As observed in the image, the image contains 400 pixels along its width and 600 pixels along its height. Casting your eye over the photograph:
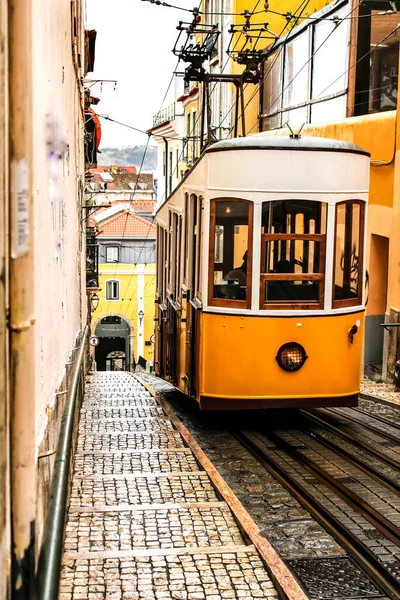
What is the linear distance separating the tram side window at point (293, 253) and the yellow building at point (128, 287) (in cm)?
4213

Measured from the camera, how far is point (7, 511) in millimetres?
2600

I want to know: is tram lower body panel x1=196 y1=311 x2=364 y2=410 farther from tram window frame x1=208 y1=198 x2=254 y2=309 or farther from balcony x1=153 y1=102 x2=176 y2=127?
balcony x1=153 y1=102 x2=176 y2=127

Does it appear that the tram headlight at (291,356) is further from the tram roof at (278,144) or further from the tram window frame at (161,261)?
the tram window frame at (161,261)

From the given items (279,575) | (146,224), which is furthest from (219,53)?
(279,575)

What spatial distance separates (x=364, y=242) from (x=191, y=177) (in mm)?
2122

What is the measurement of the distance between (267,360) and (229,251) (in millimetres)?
1132

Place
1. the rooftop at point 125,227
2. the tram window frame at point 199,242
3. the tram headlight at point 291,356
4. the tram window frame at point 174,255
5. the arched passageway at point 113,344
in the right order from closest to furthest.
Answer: the tram headlight at point 291,356 < the tram window frame at point 199,242 < the tram window frame at point 174,255 < the rooftop at point 125,227 < the arched passageway at point 113,344

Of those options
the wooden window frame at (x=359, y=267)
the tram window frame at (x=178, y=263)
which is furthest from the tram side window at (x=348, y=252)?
the tram window frame at (x=178, y=263)

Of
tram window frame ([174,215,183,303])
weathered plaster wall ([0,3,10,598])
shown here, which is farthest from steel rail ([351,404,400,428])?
weathered plaster wall ([0,3,10,598])

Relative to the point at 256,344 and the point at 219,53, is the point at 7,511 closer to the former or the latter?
the point at 256,344

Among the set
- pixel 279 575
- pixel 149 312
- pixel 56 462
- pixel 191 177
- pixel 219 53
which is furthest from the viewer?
pixel 149 312

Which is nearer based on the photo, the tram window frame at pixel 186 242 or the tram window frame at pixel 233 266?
the tram window frame at pixel 233 266

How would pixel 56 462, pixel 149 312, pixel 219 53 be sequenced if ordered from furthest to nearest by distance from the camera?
pixel 149 312 → pixel 219 53 → pixel 56 462

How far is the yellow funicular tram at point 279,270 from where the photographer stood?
8375 millimetres
